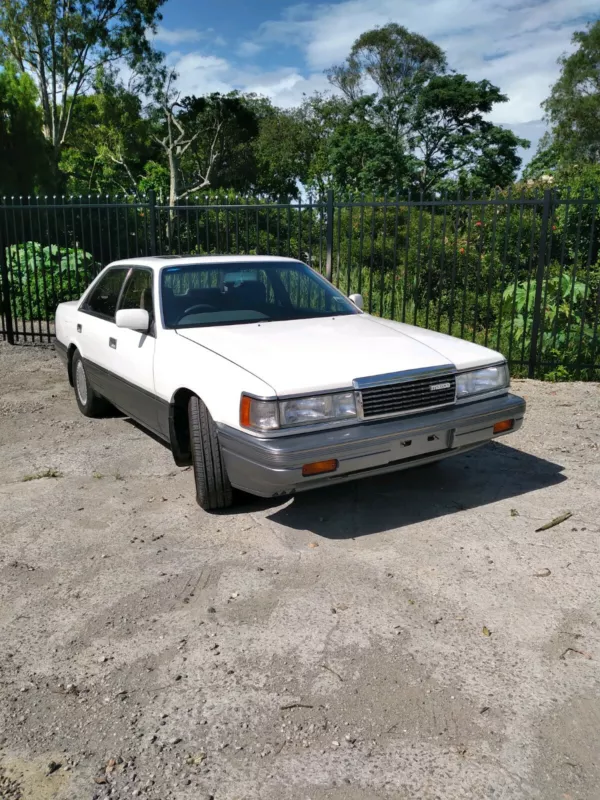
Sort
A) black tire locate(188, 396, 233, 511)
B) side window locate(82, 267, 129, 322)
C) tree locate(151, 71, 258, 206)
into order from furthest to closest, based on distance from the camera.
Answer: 1. tree locate(151, 71, 258, 206)
2. side window locate(82, 267, 129, 322)
3. black tire locate(188, 396, 233, 511)

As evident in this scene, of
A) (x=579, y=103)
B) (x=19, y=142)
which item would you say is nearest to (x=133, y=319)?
(x=19, y=142)

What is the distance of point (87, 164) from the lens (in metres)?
37.6

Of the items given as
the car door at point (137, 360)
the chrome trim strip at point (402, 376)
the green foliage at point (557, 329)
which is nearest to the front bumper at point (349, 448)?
the chrome trim strip at point (402, 376)

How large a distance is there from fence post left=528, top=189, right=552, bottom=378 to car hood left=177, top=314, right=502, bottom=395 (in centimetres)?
320

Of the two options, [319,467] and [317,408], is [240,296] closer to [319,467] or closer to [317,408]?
[317,408]

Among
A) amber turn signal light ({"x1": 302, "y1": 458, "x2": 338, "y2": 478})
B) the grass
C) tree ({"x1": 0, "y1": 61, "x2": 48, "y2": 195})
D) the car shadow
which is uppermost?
tree ({"x1": 0, "y1": 61, "x2": 48, "y2": 195})

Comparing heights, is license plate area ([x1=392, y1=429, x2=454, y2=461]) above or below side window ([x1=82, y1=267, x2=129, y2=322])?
below

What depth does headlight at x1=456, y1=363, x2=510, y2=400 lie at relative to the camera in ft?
13.6

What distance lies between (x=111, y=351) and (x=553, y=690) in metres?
4.01

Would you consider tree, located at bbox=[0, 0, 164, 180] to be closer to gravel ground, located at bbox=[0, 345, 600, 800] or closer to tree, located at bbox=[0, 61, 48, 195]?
tree, located at bbox=[0, 61, 48, 195]

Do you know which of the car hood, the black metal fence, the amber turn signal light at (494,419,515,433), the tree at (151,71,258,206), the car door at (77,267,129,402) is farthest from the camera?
the tree at (151,71,258,206)

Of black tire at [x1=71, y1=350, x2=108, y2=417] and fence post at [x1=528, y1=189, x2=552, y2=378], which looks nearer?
black tire at [x1=71, y1=350, x2=108, y2=417]

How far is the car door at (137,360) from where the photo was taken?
4691mm

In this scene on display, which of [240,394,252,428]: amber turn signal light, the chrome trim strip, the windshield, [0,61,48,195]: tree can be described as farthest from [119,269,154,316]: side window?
[0,61,48,195]: tree
